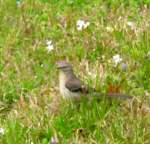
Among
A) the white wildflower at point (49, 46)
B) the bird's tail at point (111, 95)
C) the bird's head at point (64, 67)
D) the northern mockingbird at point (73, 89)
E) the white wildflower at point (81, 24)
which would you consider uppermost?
the white wildflower at point (81, 24)

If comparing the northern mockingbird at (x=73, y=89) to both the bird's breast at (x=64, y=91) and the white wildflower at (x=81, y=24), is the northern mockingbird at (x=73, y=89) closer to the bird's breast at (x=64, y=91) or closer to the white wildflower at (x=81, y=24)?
the bird's breast at (x=64, y=91)

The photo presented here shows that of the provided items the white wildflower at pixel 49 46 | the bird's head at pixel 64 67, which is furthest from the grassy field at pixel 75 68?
the bird's head at pixel 64 67

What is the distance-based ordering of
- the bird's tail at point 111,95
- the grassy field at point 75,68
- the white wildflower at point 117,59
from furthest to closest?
the white wildflower at point 117,59
the bird's tail at point 111,95
the grassy field at point 75,68

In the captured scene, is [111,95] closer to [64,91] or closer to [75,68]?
[64,91]

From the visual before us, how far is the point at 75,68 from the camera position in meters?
7.27

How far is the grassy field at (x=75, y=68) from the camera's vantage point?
6133 mm

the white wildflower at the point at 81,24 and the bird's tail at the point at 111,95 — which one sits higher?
the white wildflower at the point at 81,24

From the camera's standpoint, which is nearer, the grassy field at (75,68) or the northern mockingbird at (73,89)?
the grassy field at (75,68)

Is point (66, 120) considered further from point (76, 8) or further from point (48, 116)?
point (76, 8)

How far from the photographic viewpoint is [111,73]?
279 inches

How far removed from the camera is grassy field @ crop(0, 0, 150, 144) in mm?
6133

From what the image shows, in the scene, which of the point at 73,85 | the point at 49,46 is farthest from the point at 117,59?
the point at 73,85

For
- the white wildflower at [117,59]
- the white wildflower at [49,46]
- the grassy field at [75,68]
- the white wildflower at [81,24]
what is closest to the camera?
the grassy field at [75,68]

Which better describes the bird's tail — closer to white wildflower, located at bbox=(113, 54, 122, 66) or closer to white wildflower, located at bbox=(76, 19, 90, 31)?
white wildflower, located at bbox=(113, 54, 122, 66)
